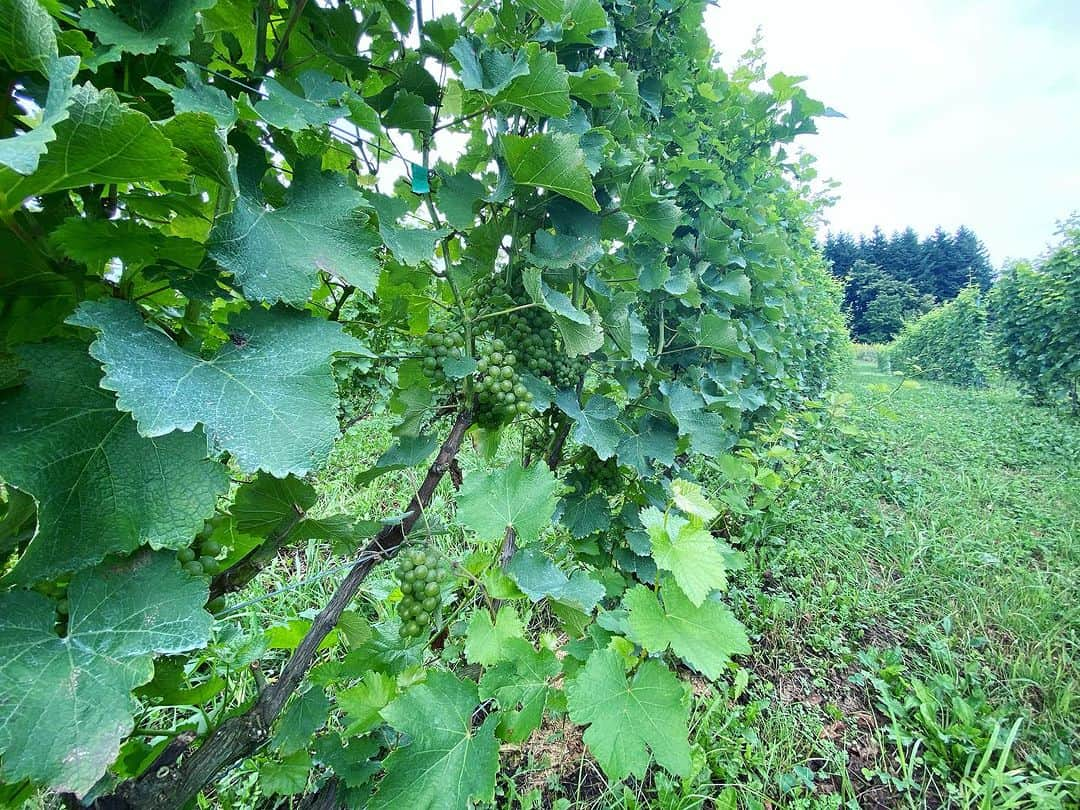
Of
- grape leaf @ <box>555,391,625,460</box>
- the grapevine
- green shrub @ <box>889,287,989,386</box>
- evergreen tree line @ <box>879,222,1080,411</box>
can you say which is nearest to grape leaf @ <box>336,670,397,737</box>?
the grapevine

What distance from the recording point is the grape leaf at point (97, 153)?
1.38ft

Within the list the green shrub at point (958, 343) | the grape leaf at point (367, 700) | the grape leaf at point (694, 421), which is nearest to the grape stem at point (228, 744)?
the grape leaf at point (367, 700)

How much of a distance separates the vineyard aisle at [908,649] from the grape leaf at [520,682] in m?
1.30

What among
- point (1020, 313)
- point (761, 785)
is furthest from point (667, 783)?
point (1020, 313)

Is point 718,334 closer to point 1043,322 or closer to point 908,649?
point 908,649

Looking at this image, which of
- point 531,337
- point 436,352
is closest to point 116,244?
point 436,352

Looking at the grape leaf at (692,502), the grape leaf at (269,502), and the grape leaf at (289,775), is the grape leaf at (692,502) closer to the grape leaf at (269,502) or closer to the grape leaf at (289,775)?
the grape leaf at (269,502)

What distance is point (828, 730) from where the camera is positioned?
6.84 ft

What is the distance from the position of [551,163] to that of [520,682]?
0.98 meters

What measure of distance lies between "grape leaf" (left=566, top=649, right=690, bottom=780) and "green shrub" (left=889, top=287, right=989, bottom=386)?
1618 cm

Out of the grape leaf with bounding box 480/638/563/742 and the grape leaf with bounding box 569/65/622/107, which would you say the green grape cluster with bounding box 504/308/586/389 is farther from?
the grape leaf with bounding box 480/638/563/742

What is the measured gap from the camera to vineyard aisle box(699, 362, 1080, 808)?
6.15ft

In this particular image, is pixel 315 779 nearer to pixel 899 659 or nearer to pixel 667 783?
pixel 667 783

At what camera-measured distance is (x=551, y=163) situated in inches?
38.1
